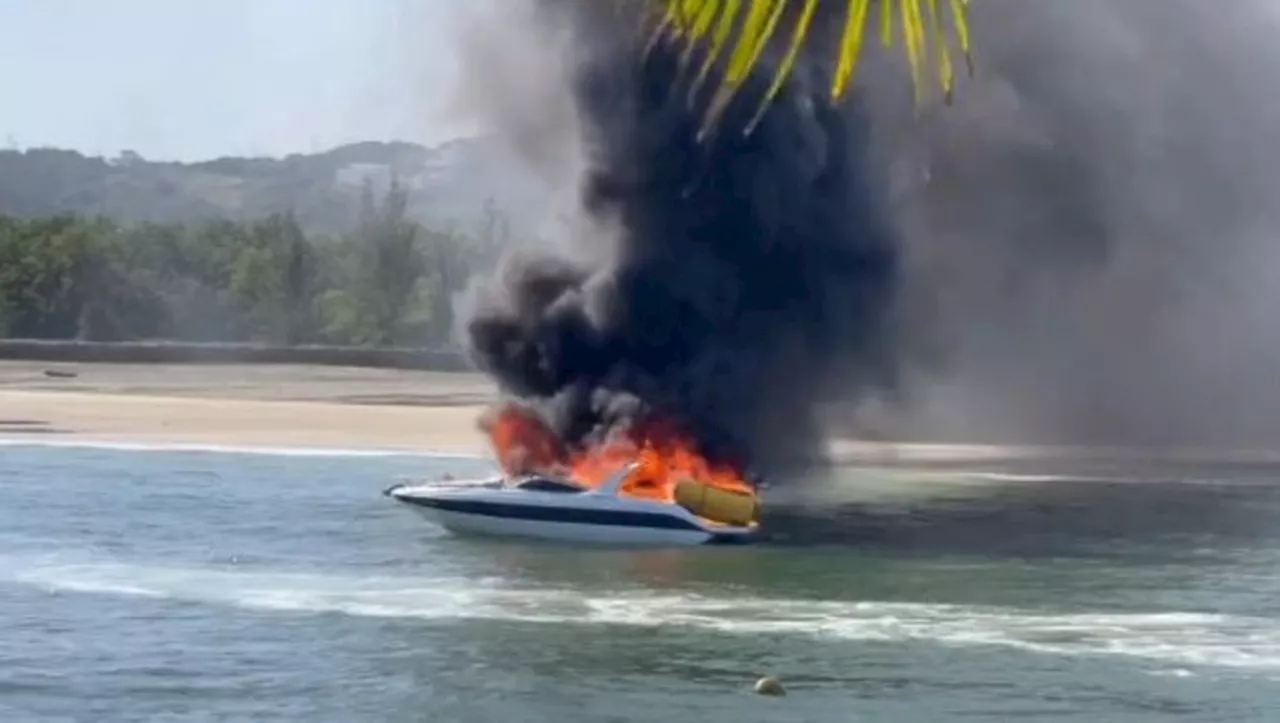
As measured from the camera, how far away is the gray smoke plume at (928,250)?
196ft

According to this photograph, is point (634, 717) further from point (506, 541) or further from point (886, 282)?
point (886, 282)

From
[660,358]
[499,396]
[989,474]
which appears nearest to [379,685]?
[660,358]

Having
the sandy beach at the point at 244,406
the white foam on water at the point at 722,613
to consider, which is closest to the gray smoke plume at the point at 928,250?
the white foam on water at the point at 722,613

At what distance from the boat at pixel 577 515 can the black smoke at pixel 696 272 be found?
21.1ft

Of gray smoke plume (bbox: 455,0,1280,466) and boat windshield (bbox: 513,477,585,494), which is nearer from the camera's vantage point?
boat windshield (bbox: 513,477,585,494)

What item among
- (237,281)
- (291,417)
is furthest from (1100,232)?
(237,281)

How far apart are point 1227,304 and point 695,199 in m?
28.0

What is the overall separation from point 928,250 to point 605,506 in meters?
22.5

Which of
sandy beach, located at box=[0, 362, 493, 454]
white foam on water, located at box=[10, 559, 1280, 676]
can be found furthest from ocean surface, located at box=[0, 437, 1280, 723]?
sandy beach, located at box=[0, 362, 493, 454]

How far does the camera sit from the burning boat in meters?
50.9

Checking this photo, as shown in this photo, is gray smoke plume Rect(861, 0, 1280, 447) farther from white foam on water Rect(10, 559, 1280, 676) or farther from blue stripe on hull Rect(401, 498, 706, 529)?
white foam on water Rect(10, 559, 1280, 676)

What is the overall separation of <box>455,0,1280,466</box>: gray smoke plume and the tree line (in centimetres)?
4342

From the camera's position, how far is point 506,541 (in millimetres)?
51250

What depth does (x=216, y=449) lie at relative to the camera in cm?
7688
